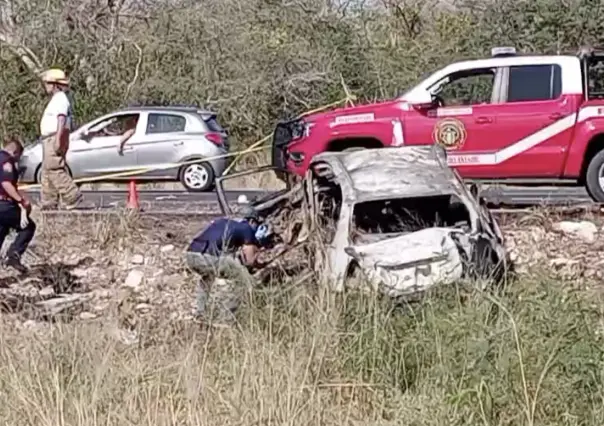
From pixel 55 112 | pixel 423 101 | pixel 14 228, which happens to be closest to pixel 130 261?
pixel 14 228

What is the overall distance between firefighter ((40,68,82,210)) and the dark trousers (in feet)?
7.29

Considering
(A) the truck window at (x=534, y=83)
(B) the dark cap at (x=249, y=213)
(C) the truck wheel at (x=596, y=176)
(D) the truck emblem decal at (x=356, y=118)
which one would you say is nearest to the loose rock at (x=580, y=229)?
(C) the truck wheel at (x=596, y=176)

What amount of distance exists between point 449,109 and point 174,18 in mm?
17457

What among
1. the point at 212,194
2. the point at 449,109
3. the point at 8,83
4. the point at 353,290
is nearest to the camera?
the point at 353,290

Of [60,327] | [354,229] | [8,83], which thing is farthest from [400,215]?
[8,83]

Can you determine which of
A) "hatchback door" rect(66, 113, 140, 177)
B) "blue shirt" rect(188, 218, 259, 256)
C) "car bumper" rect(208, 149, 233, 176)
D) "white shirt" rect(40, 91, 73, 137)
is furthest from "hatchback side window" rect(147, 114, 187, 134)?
"blue shirt" rect(188, 218, 259, 256)

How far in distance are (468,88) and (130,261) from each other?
4.84 meters

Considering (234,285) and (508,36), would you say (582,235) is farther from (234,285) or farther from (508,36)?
(508,36)

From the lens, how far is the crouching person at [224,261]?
9609mm

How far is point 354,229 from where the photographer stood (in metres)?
10.8

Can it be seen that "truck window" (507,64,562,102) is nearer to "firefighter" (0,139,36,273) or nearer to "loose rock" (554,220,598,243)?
"loose rock" (554,220,598,243)

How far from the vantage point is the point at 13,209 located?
1260 cm

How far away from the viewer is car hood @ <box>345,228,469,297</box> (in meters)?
10.0

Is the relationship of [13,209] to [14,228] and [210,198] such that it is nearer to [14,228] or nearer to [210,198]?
[14,228]
